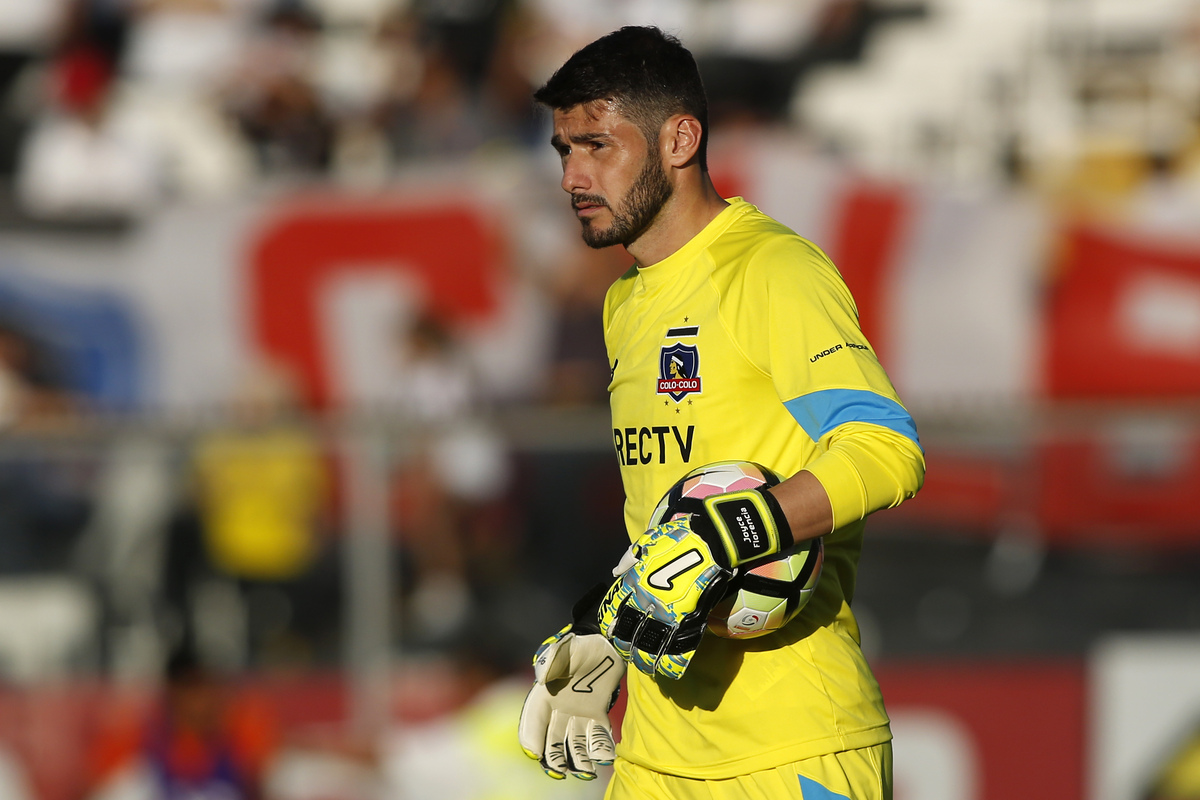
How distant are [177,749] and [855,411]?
15.4 feet

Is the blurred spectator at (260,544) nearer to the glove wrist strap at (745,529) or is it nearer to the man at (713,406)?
the man at (713,406)

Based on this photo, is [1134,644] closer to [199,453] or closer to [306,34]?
[199,453]

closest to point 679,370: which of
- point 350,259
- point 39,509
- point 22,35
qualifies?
point 39,509

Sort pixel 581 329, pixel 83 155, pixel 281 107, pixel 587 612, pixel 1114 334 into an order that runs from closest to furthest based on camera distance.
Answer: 1. pixel 587 612
2. pixel 581 329
3. pixel 1114 334
4. pixel 83 155
5. pixel 281 107

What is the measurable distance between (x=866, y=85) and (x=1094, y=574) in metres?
7.29

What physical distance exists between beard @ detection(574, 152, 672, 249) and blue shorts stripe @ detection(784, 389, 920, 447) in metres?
0.61

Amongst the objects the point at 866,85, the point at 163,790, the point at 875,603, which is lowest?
the point at 163,790

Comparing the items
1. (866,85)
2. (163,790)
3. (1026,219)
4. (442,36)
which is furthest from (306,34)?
(163,790)

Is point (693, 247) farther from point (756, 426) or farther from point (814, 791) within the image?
point (814, 791)

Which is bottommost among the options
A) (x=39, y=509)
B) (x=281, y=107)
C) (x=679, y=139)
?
(x=39, y=509)

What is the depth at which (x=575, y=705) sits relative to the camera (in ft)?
11.6

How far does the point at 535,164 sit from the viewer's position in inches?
Answer: 421

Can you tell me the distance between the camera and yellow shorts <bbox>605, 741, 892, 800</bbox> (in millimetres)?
3035

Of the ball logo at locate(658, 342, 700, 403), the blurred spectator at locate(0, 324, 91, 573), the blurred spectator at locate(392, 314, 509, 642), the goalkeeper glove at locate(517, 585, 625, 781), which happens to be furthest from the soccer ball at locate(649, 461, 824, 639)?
the blurred spectator at locate(0, 324, 91, 573)
